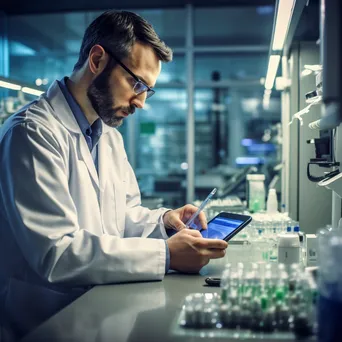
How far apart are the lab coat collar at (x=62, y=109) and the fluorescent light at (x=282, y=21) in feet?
2.95

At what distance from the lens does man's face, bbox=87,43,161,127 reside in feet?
6.08

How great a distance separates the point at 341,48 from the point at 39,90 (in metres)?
2.65

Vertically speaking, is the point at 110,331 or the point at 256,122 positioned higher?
the point at 256,122

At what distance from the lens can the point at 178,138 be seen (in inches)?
314

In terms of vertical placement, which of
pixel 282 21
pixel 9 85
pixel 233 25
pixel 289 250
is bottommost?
pixel 289 250

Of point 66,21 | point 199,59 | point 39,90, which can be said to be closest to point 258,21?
point 199,59

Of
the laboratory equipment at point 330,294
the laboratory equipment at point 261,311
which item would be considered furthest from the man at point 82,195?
the laboratory equipment at point 330,294

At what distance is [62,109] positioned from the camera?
1.84m

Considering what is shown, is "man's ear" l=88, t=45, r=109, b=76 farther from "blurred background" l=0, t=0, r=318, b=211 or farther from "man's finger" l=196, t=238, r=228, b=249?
"blurred background" l=0, t=0, r=318, b=211

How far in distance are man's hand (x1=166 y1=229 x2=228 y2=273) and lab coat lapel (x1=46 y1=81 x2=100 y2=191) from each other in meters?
0.45

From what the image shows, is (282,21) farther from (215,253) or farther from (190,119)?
(190,119)

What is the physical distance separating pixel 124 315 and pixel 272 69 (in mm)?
1954

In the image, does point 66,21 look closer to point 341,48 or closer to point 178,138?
point 178,138

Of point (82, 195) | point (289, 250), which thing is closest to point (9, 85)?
point (82, 195)
